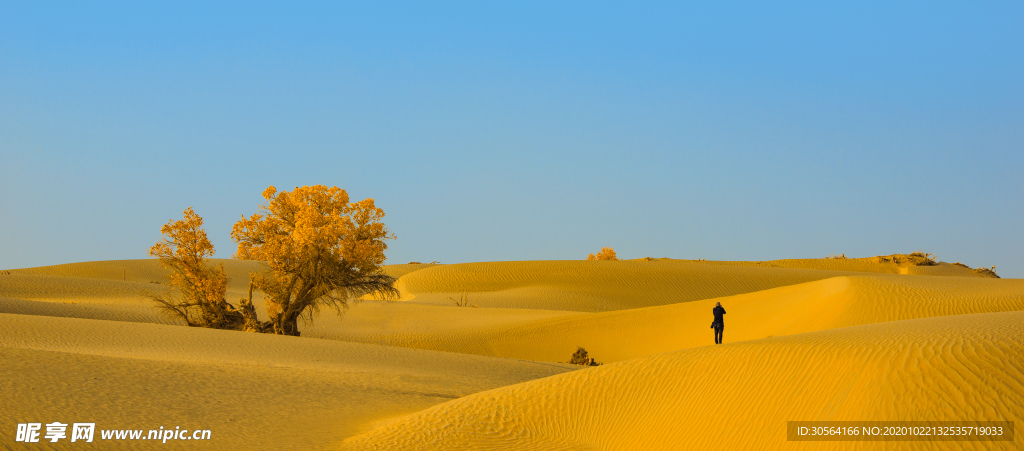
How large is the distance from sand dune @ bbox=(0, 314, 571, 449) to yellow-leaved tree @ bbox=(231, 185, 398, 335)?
2962 millimetres

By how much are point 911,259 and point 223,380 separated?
54.1 m

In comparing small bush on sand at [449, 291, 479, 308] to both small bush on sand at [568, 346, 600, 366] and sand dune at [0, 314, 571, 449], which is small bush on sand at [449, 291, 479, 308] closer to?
small bush on sand at [568, 346, 600, 366]

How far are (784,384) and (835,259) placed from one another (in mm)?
56300

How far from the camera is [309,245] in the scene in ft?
69.8

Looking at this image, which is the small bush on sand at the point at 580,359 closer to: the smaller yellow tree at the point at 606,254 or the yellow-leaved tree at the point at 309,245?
the yellow-leaved tree at the point at 309,245

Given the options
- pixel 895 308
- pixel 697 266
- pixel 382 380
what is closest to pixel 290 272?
pixel 382 380

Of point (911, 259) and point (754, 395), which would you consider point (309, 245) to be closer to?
point (754, 395)

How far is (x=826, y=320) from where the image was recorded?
18.4 meters

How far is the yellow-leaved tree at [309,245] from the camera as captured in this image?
70.4ft

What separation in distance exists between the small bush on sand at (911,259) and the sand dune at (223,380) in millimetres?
44404

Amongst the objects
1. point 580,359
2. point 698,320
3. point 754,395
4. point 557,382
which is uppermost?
point 698,320

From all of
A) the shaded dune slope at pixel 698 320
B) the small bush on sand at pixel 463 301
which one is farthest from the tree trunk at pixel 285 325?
the small bush on sand at pixel 463 301

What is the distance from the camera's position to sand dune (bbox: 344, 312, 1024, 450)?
7316 millimetres

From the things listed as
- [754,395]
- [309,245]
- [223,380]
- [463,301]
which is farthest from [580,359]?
[463,301]
